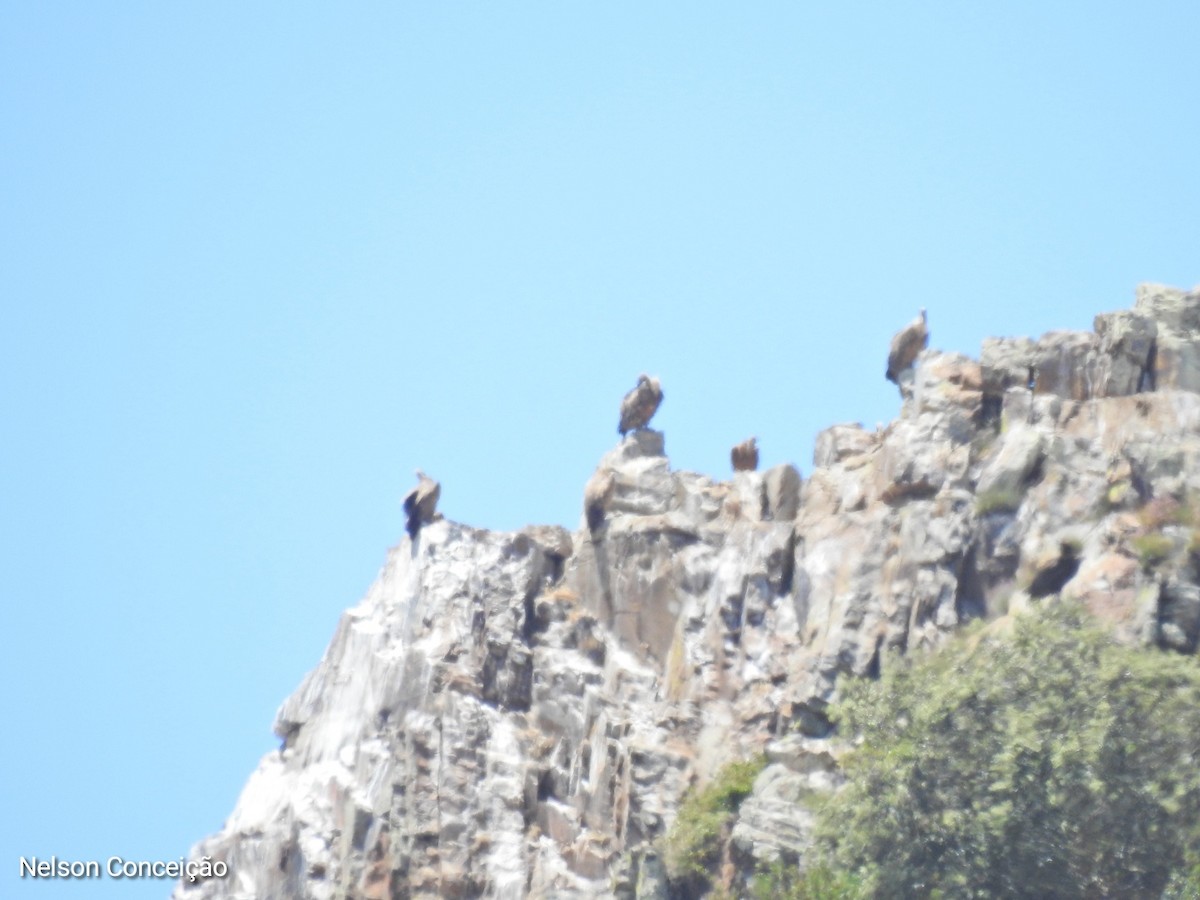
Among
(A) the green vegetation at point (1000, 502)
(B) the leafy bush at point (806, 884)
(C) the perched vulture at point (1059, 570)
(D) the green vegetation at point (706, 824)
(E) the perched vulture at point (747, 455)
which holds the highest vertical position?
(E) the perched vulture at point (747, 455)

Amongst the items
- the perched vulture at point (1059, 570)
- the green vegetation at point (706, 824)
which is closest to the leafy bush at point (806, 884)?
the green vegetation at point (706, 824)

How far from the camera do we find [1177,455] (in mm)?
73750

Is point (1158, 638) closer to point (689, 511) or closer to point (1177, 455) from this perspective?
point (1177, 455)

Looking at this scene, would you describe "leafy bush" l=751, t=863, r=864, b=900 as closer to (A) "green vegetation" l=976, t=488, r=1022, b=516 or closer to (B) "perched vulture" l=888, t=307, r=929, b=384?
(A) "green vegetation" l=976, t=488, r=1022, b=516

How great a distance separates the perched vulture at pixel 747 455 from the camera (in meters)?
93.2

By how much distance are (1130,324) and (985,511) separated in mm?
8219

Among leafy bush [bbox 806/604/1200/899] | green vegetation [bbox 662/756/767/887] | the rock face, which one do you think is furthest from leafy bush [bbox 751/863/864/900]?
green vegetation [bbox 662/756/767/887]

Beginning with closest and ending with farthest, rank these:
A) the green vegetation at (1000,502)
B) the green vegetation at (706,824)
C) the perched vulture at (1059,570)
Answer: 1. the perched vulture at (1059,570)
2. the green vegetation at (706,824)
3. the green vegetation at (1000,502)

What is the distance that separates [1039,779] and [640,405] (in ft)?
119

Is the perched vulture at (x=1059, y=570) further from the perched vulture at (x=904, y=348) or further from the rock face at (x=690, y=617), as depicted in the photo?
the perched vulture at (x=904, y=348)

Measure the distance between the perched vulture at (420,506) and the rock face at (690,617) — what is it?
2.52 feet

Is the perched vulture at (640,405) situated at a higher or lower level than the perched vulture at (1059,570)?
higher

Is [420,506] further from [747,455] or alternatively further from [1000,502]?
[1000,502]

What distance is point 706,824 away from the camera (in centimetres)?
7700
